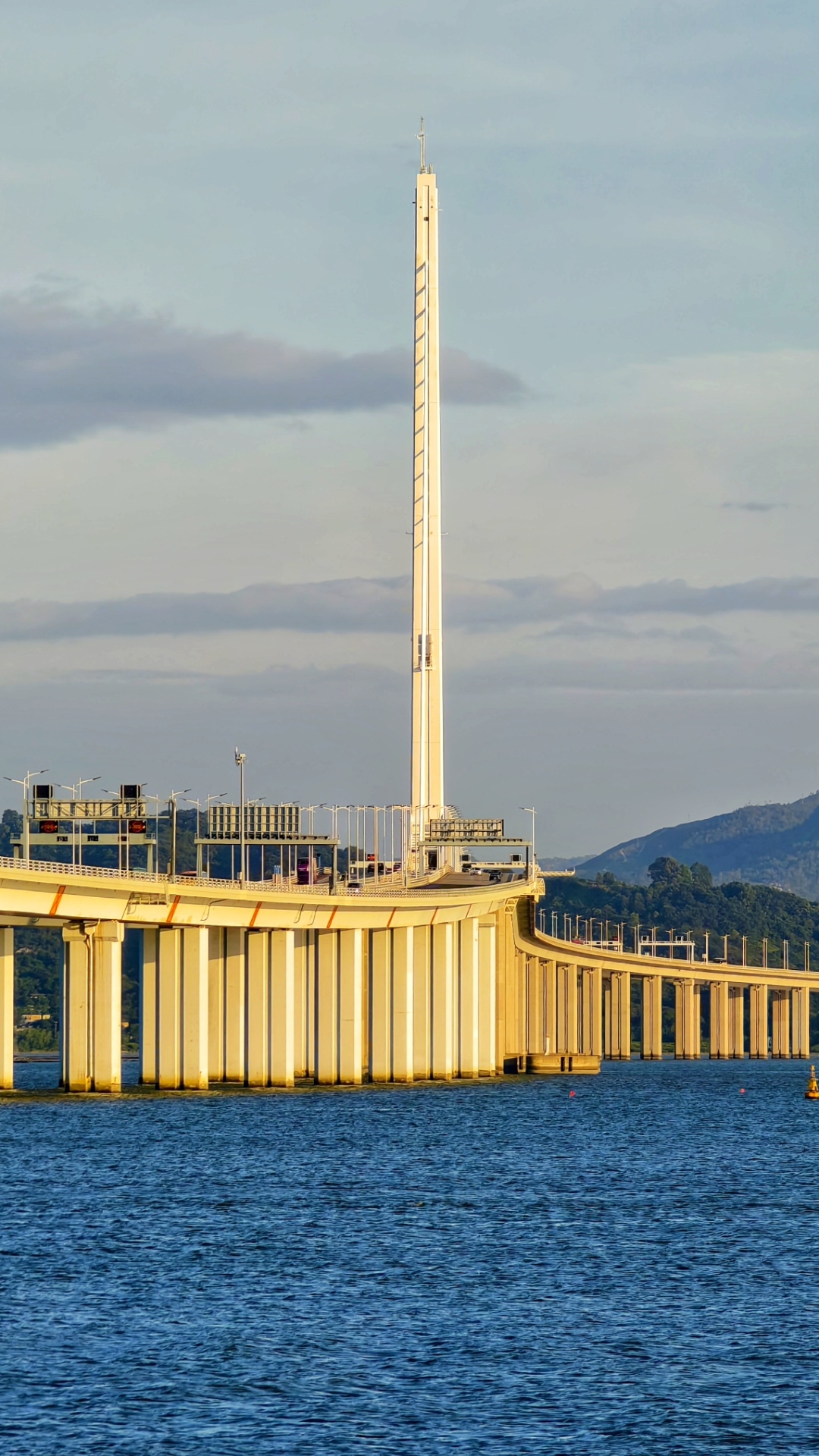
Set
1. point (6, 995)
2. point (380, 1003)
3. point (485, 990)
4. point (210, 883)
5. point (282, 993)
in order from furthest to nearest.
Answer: point (485, 990) → point (380, 1003) → point (282, 993) → point (210, 883) → point (6, 995)

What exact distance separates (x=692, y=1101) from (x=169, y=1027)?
183 ft

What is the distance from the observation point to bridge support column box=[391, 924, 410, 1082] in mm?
162625

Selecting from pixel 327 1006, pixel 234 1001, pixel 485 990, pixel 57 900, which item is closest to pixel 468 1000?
pixel 485 990

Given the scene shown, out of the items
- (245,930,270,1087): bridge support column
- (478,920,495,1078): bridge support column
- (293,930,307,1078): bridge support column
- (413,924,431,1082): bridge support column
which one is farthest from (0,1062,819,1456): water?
(478,920,495,1078): bridge support column

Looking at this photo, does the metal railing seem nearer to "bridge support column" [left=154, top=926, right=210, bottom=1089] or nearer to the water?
"bridge support column" [left=154, top=926, right=210, bottom=1089]

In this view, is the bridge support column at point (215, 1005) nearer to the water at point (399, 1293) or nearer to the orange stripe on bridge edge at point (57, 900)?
the orange stripe on bridge edge at point (57, 900)

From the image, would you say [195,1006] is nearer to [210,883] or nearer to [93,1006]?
[210,883]

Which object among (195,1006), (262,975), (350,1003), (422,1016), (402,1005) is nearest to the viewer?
(195,1006)

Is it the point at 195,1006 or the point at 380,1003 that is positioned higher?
Result: the point at 195,1006

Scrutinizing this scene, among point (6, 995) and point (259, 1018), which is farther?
point (259, 1018)

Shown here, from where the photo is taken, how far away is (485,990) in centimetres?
18300

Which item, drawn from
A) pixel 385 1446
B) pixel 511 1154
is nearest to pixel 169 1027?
pixel 511 1154

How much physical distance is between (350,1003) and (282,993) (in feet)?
40.8

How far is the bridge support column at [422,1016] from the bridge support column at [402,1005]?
6.12 m
